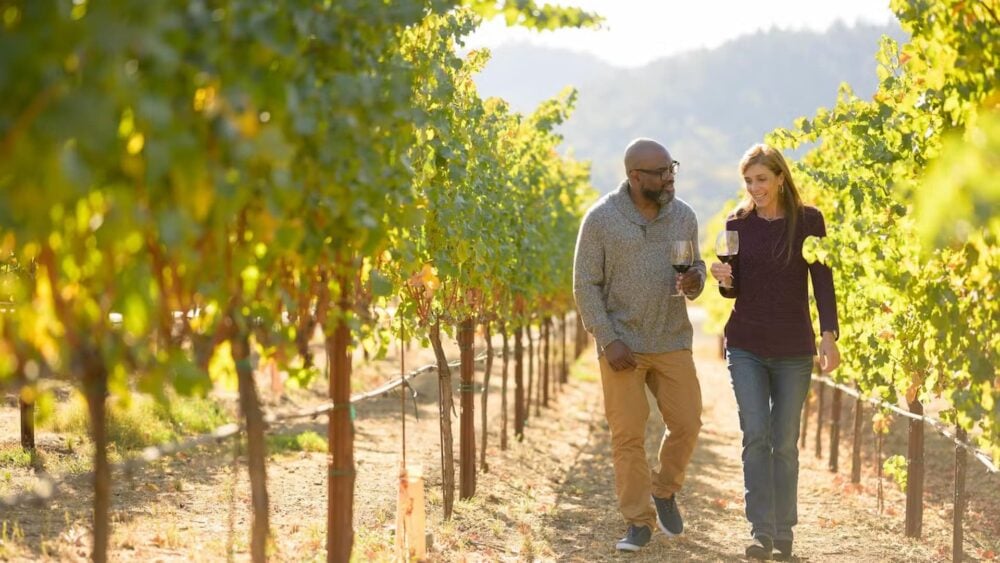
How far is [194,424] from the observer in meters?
9.53

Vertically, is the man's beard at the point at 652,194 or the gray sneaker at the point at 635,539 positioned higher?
the man's beard at the point at 652,194

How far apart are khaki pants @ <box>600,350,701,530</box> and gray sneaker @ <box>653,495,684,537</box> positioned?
10 cm

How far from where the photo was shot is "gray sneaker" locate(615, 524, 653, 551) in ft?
18.1

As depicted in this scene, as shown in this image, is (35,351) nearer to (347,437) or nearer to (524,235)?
(347,437)

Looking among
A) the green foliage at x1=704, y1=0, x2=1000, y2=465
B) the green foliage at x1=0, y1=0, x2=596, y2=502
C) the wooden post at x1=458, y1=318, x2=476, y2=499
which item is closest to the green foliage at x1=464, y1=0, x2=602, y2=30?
the green foliage at x1=0, y1=0, x2=596, y2=502

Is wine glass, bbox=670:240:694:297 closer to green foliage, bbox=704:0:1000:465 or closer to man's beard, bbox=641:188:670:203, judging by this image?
man's beard, bbox=641:188:670:203

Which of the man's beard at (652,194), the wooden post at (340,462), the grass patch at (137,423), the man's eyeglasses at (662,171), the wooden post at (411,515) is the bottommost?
the grass patch at (137,423)

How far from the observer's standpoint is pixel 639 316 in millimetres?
5516

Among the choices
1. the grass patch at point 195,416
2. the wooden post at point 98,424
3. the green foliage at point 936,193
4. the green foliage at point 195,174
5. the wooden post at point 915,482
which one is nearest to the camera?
the green foliage at point 195,174

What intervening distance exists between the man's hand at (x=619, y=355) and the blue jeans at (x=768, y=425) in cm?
54

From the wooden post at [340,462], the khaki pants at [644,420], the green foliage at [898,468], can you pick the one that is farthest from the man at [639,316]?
the green foliage at [898,468]

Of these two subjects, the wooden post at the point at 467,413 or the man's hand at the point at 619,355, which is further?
the wooden post at the point at 467,413

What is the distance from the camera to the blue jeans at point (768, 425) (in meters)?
5.35

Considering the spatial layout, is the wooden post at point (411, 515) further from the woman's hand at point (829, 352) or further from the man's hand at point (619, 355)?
the woman's hand at point (829, 352)
